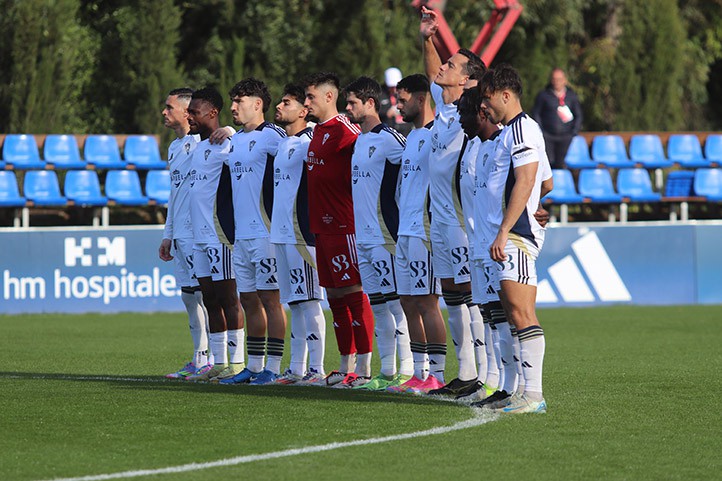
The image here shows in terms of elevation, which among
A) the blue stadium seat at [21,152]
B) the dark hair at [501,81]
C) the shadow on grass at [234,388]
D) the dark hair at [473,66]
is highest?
the blue stadium seat at [21,152]

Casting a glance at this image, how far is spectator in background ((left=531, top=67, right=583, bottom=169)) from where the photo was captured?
20.1m

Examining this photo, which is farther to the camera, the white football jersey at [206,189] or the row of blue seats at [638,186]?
the row of blue seats at [638,186]

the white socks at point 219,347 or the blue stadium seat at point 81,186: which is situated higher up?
the blue stadium seat at point 81,186

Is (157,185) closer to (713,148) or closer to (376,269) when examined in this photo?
(713,148)

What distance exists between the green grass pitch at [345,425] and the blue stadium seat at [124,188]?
7866mm

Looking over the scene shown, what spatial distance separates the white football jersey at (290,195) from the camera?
976 centimetres

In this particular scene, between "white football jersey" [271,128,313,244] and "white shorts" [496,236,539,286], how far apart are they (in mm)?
2323

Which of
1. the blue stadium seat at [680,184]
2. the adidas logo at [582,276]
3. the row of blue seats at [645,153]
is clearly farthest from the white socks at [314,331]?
the blue stadium seat at [680,184]

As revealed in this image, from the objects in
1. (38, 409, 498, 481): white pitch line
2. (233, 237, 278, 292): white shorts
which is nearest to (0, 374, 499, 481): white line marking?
(38, 409, 498, 481): white pitch line

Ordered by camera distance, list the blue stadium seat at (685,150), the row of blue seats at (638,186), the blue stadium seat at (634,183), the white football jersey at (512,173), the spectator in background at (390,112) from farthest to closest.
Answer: the blue stadium seat at (685,150) → the blue stadium seat at (634,183) → the row of blue seats at (638,186) → the spectator in background at (390,112) → the white football jersey at (512,173)

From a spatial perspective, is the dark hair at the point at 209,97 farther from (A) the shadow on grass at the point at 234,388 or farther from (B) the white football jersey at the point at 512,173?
(B) the white football jersey at the point at 512,173

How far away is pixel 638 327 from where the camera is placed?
1540 cm

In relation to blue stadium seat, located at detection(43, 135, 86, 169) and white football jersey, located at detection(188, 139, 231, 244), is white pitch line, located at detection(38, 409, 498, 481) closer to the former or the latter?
white football jersey, located at detection(188, 139, 231, 244)

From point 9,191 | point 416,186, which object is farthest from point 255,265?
point 9,191
